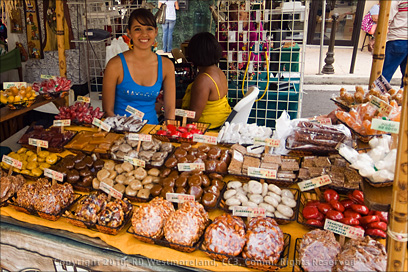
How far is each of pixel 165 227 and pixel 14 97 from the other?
5.31ft

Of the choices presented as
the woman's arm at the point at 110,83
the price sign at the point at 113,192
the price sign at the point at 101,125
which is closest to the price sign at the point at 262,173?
the price sign at the point at 113,192

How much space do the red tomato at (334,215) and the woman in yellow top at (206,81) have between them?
196 cm

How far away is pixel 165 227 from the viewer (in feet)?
5.56

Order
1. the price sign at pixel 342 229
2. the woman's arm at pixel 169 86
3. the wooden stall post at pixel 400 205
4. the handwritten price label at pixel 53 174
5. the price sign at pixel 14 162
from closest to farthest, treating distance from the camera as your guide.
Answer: the wooden stall post at pixel 400 205, the price sign at pixel 342 229, the handwritten price label at pixel 53 174, the price sign at pixel 14 162, the woman's arm at pixel 169 86

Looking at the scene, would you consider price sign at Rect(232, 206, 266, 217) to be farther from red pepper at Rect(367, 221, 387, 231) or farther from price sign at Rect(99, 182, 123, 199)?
price sign at Rect(99, 182, 123, 199)

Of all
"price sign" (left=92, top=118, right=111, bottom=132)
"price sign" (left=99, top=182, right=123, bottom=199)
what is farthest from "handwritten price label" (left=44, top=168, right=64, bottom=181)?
"price sign" (left=92, top=118, right=111, bottom=132)

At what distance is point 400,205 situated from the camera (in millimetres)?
1250

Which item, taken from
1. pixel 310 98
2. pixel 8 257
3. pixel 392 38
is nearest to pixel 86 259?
pixel 8 257

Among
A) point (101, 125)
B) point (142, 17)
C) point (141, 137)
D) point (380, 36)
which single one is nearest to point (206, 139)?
point (141, 137)

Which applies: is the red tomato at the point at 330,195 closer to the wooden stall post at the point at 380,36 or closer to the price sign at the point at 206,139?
the price sign at the point at 206,139

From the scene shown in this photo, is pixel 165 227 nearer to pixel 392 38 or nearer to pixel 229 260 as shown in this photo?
pixel 229 260

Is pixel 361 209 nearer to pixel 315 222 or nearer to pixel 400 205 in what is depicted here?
pixel 315 222

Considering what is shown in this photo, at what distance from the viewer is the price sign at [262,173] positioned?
6.35ft

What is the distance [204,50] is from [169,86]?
1.68 ft
